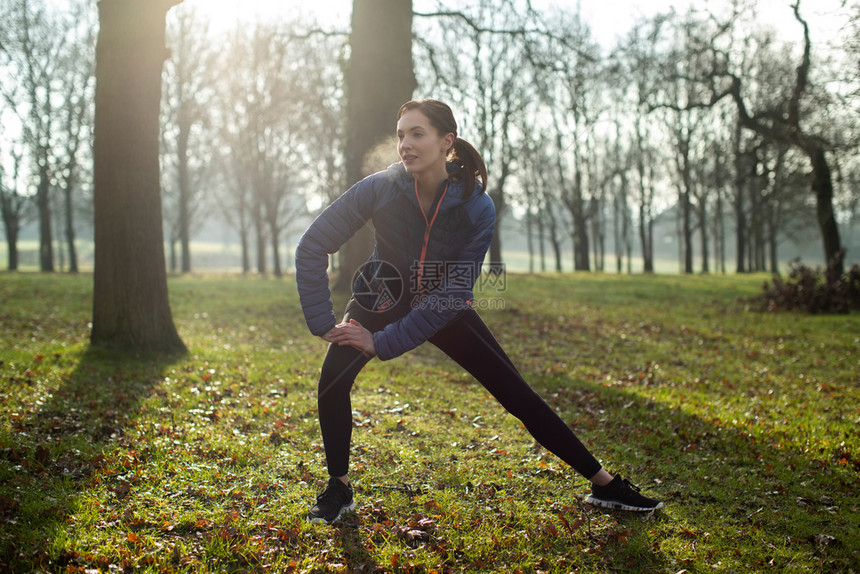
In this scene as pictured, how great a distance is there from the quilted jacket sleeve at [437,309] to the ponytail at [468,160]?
141mm

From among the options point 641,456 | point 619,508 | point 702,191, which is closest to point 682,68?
point 702,191

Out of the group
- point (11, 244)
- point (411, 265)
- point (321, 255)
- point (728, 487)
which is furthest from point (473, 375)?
point (11, 244)

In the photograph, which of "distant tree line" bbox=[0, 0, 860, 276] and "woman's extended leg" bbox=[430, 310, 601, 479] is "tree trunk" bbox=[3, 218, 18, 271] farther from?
"woman's extended leg" bbox=[430, 310, 601, 479]

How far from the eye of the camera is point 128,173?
675 cm

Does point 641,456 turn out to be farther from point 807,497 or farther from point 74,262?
point 74,262

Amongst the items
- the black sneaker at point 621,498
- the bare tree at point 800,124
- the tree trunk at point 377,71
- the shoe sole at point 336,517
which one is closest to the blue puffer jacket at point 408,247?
the shoe sole at point 336,517

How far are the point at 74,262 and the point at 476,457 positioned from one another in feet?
93.3

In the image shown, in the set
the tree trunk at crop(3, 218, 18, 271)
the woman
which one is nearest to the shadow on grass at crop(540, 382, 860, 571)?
the woman

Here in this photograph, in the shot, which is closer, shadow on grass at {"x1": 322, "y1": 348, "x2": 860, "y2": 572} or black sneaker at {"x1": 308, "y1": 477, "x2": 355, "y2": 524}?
shadow on grass at {"x1": 322, "y1": 348, "x2": 860, "y2": 572}

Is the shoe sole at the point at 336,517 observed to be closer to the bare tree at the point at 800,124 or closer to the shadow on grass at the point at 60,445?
the shadow on grass at the point at 60,445

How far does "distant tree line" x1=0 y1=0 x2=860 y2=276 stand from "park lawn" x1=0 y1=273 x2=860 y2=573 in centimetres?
326

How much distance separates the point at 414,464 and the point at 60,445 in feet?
8.65

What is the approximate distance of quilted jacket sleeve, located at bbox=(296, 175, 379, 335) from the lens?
294cm

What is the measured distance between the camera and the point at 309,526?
325 cm
